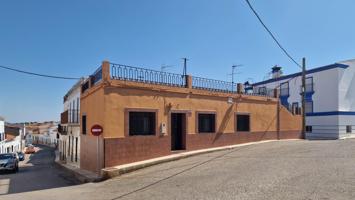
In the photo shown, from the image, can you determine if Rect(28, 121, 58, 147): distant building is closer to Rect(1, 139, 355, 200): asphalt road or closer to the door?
the door

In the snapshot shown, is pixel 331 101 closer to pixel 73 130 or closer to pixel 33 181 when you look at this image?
pixel 73 130

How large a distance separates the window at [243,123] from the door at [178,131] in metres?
5.05

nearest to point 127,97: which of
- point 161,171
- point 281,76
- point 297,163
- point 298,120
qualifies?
point 161,171

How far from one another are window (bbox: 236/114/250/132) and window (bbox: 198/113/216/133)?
260cm

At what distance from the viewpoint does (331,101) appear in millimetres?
34875

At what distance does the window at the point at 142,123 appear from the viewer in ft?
52.0

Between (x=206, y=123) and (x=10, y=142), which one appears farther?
(x=10, y=142)

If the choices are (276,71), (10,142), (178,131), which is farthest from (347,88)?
(10,142)

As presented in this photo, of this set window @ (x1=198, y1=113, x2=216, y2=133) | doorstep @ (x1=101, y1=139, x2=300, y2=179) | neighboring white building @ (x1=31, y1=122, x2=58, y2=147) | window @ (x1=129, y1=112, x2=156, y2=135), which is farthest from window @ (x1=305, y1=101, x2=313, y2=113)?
neighboring white building @ (x1=31, y1=122, x2=58, y2=147)

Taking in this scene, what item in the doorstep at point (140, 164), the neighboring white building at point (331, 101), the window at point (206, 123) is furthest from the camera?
the neighboring white building at point (331, 101)

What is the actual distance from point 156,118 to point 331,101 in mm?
24809

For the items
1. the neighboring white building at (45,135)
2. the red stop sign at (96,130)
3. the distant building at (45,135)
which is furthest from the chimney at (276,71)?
the distant building at (45,135)

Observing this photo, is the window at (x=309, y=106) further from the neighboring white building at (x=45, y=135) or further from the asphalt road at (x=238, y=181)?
the neighboring white building at (x=45, y=135)

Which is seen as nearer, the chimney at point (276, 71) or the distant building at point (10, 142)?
the chimney at point (276, 71)
